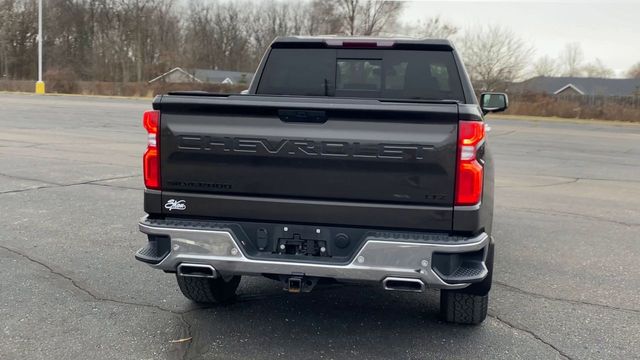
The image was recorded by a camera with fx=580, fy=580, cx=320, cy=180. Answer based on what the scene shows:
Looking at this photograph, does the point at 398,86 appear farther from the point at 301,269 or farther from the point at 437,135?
the point at 301,269

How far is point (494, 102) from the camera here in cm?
586

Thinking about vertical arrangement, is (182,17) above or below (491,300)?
above

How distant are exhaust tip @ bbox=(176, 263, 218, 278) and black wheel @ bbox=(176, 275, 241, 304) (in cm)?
74

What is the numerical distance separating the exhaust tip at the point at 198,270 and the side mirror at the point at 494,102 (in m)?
3.53

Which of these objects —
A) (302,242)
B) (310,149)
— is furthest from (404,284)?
(310,149)

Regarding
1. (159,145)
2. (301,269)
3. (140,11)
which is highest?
(140,11)

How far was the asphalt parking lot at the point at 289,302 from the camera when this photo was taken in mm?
3715

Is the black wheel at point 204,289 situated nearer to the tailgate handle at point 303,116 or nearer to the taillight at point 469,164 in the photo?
the tailgate handle at point 303,116

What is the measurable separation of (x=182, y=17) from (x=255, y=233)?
82580mm

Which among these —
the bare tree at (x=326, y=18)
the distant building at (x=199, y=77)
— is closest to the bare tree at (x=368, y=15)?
the bare tree at (x=326, y=18)

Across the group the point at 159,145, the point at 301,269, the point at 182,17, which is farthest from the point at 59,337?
the point at 182,17

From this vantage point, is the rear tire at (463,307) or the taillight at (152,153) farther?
the rear tire at (463,307)

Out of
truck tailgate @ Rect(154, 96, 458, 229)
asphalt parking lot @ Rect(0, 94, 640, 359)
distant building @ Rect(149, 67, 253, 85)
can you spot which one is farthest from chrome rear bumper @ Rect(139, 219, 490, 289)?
distant building @ Rect(149, 67, 253, 85)

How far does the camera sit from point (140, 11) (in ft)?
236
